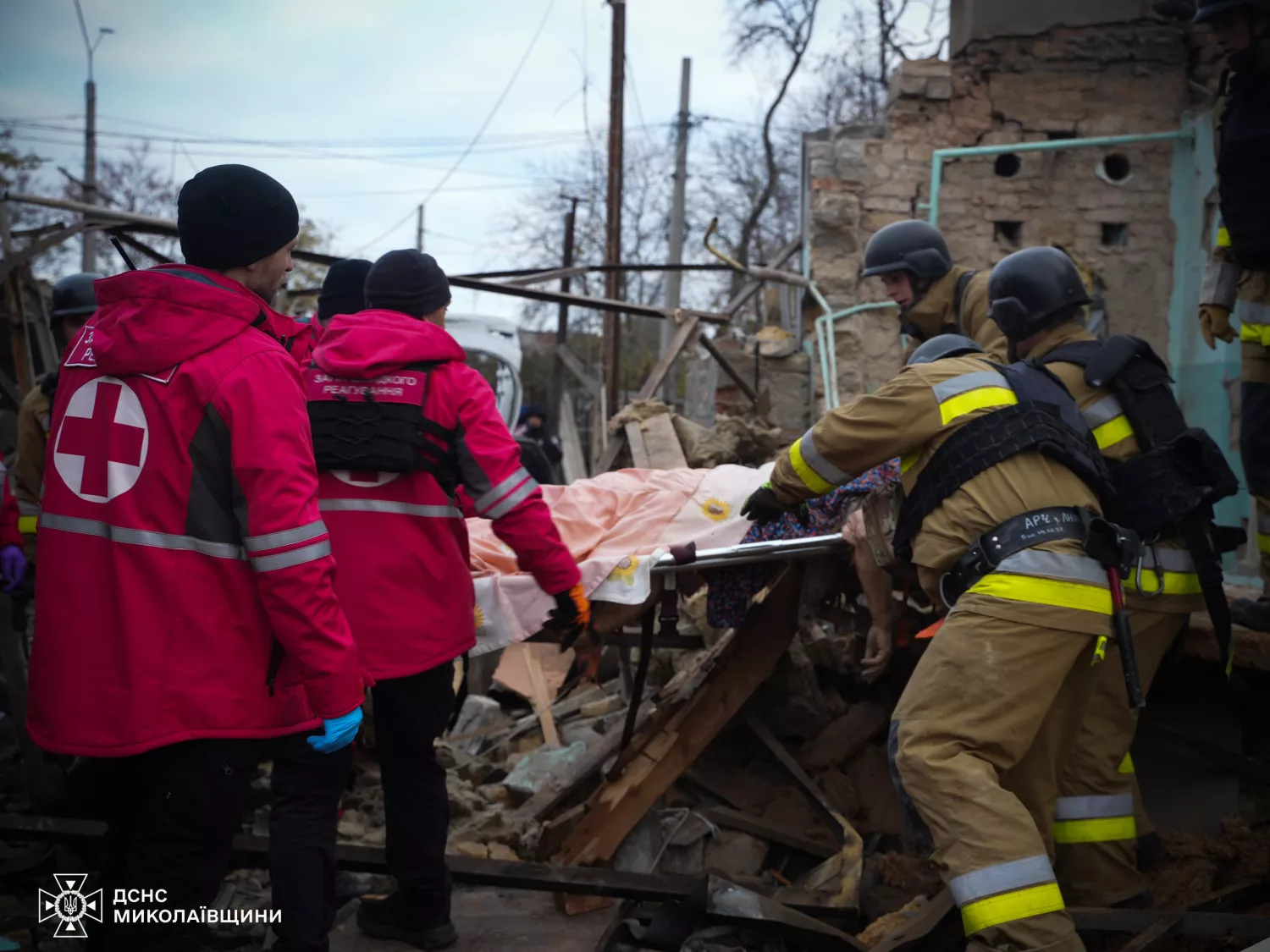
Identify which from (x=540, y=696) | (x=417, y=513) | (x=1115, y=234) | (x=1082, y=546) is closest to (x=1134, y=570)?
(x=1082, y=546)

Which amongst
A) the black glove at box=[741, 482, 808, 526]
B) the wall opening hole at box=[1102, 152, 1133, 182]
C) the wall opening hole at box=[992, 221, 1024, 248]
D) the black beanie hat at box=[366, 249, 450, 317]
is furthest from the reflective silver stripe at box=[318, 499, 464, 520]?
the wall opening hole at box=[1102, 152, 1133, 182]

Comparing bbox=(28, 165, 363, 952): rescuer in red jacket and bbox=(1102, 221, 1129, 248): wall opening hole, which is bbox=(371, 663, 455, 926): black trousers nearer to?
bbox=(28, 165, 363, 952): rescuer in red jacket

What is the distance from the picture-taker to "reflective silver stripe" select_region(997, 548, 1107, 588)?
2.62 meters

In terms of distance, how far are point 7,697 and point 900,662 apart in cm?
372

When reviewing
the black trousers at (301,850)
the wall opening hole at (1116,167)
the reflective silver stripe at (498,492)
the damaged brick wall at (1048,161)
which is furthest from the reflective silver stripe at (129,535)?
the wall opening hole at (1116,167)

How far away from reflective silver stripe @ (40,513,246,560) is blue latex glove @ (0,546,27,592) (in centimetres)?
208

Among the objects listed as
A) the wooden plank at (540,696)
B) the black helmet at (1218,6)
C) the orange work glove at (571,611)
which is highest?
the black helmet at (1218,6)

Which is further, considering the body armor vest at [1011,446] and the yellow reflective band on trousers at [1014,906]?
the body armor vest at [1011,446]

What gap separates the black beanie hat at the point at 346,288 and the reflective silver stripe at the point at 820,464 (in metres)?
1.66

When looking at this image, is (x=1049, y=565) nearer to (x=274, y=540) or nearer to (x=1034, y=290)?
(x=1034, y=290)

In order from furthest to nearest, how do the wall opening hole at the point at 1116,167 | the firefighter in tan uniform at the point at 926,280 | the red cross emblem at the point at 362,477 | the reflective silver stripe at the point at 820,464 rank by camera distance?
the wall opening hole at the point at 1116,167 < the firefighter in tan uniform at the point at 926,280 < the reflective silver stripe at the point at 820,464 < the red cross emblem at the point at 362,477

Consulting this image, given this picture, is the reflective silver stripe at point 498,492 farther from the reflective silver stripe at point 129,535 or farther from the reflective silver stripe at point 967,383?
the reflective silver stripe at point 967,383

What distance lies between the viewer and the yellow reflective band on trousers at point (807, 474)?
2965mm

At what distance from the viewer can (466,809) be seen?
4141mm
